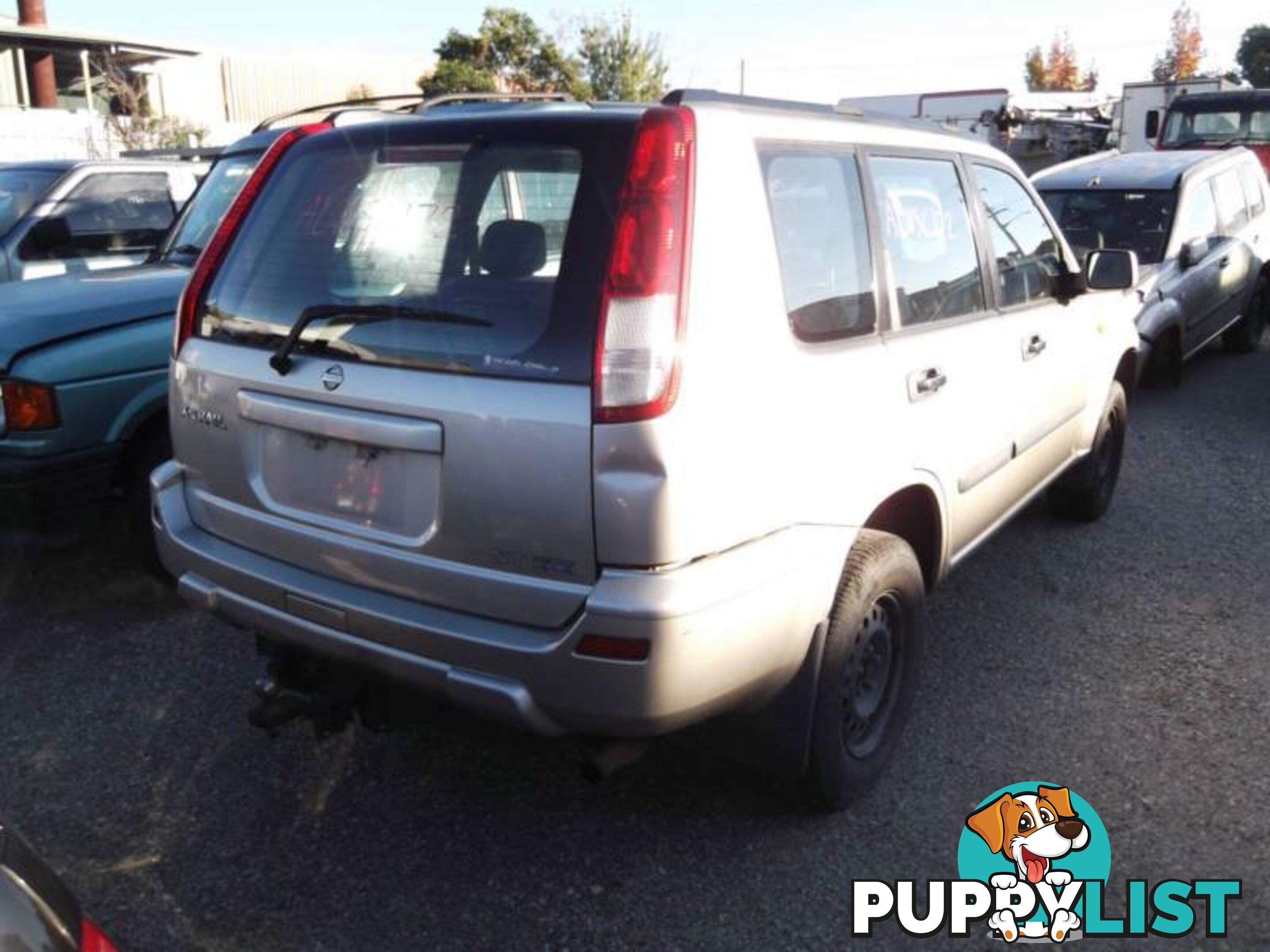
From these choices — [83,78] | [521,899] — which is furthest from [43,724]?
[83,78]

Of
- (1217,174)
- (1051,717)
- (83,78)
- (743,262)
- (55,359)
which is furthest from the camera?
(83,78)

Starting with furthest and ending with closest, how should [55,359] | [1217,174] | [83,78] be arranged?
[83,78] → [1217,174] → [55,359]

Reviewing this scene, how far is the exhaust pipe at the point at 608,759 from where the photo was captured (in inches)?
99.1

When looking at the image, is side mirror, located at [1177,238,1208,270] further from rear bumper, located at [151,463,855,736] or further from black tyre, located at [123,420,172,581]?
black tyre, located at [123,420,172,581]

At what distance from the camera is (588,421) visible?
2242 millimetres

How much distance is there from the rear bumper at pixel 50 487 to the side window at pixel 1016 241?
3405 mm

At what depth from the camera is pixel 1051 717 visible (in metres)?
3.59

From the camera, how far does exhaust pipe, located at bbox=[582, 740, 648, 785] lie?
252cm

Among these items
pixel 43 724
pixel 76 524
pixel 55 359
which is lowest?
pixel 43 724

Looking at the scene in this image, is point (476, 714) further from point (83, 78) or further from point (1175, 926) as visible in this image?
point (83, 78)

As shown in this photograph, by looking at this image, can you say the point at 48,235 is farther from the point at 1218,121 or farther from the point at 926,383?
the point at 1218,121

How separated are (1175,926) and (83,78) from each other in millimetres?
31119

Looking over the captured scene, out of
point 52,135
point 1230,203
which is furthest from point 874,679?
point 52,135

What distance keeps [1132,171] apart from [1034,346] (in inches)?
228
